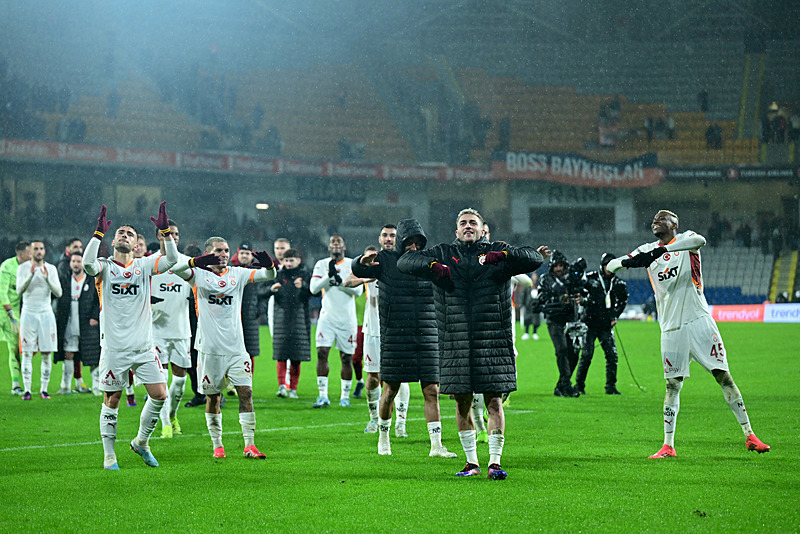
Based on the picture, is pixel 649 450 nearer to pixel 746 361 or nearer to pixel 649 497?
pixel 649 497

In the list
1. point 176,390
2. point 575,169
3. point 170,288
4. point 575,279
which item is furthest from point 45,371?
point 575,169

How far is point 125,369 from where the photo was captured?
788 centimetres

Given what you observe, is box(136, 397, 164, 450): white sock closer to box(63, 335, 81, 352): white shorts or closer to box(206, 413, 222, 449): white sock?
box(206, 413, 222, 449): white sock

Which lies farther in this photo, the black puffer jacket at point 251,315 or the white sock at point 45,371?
the white sock at point 45,371

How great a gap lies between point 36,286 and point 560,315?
27.3ft

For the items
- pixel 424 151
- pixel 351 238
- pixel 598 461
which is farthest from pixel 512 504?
pixel 424 151

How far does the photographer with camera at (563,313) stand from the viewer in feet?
44.9

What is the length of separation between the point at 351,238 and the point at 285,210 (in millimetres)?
3454

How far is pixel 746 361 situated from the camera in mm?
18281

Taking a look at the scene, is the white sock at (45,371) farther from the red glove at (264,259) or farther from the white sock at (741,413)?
the white sock at (741,413)

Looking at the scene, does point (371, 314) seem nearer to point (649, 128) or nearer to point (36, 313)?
point (36, 313)

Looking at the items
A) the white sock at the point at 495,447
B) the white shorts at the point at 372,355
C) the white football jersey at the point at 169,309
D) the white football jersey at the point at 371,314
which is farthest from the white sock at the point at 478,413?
the white football jersey at the point at 169,309

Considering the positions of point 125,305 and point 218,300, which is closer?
point 125,305

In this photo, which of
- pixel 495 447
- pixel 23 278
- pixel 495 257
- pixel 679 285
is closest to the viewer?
pixel 495 257
